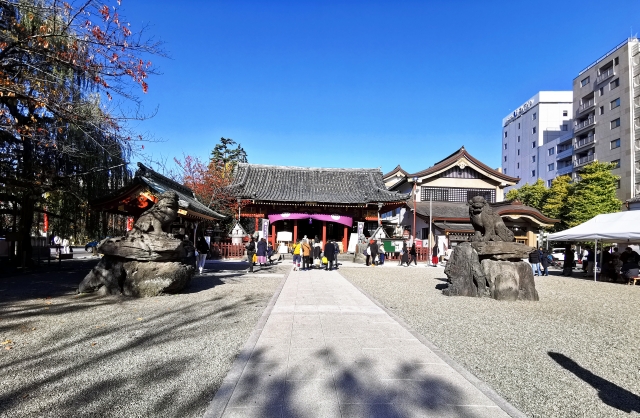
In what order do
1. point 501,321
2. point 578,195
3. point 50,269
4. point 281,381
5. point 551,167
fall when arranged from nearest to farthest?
point 281,381, point 501,321, point 50,269, point 578,195, point 551,167

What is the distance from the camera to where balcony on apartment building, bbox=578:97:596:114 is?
3927 centimetres

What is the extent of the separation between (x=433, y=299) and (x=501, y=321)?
245 cm

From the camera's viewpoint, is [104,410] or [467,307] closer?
[104,410]

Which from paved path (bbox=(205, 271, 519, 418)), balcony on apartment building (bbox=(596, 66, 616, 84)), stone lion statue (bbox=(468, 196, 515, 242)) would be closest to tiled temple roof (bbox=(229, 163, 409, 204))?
stone lion statue (bbox=(468, 196, 515, 242))

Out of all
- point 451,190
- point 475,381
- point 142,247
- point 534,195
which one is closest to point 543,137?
point 534,195

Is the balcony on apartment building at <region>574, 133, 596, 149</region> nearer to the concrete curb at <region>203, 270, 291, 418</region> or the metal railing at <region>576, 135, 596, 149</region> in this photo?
the metal railing at <region>576, 135, 596, 149</region>

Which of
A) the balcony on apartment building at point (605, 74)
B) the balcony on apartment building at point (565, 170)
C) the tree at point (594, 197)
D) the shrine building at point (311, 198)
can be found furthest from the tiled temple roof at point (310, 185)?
the balcony on apartment building at point (565, 170)

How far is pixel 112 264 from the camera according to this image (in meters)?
8.30

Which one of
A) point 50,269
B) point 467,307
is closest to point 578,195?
point 467,307

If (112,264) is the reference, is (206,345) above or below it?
below

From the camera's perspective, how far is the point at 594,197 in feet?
87.5

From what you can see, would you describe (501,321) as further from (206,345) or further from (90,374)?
(90,374)

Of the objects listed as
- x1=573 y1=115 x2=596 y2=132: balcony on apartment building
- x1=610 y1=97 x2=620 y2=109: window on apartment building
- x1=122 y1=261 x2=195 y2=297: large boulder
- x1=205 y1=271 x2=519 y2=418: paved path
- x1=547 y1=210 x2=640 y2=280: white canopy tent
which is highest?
x1=610 y1=97 x2=620 y2=109: window on apartment building

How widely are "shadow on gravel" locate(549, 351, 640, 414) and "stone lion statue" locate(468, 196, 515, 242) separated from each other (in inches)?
213
